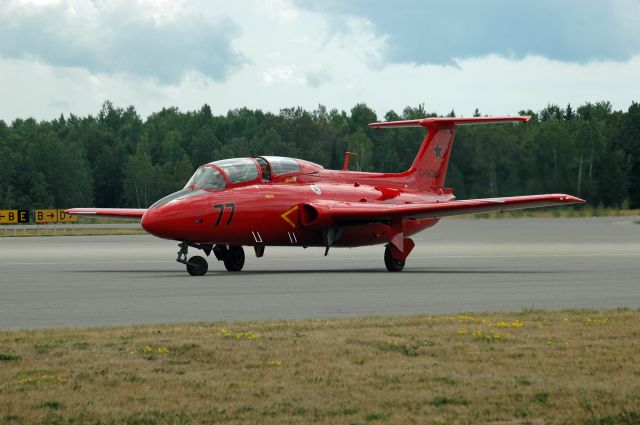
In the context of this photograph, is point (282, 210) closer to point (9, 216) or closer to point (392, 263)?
point (392, 263)

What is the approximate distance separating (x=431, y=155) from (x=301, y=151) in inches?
4078

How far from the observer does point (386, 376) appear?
35.6ft

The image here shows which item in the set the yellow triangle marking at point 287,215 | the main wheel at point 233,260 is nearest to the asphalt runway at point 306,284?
the main wheel at point 233,260

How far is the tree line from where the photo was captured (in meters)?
47.8

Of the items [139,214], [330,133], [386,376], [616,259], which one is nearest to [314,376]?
[386,376]

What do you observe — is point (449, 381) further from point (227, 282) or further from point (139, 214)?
point (139, 214)

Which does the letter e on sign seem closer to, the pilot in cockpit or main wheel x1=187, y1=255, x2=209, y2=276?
the pilot in cockpit

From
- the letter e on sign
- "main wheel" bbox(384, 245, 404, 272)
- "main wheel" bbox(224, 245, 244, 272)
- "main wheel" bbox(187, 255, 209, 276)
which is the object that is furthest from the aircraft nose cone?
the letter e on sign

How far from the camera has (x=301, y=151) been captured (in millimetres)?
137750

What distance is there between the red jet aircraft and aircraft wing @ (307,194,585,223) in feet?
0.08

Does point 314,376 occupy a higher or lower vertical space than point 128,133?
lower

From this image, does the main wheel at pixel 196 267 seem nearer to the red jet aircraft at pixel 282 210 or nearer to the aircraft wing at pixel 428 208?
the red jet aircraft at pixel 282 210

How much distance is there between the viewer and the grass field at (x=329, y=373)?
364 inches

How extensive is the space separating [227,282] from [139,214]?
7.35m
